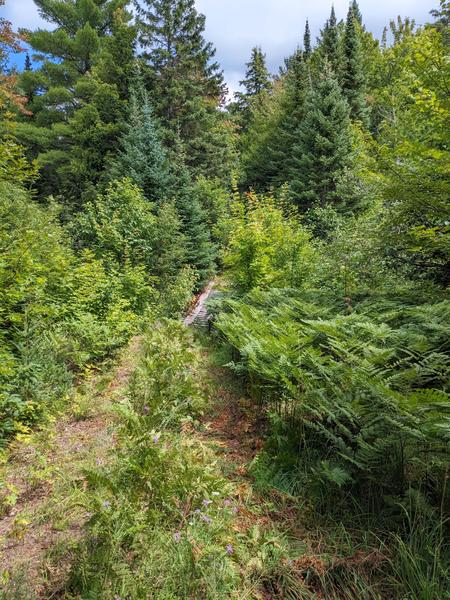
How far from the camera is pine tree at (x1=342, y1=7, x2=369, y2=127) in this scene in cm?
1950

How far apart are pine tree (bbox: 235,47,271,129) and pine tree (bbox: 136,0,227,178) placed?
14.7m

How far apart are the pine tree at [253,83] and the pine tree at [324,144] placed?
16648 millimetres

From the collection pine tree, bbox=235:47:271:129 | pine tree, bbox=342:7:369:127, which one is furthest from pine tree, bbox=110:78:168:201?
pine tree, bbox=235:47:271:129

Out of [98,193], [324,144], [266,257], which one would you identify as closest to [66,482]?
[266,257]

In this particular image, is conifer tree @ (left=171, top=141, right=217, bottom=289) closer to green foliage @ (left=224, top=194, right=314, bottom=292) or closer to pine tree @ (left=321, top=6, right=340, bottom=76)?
green foliage @ (left=224, top=194, right=314, bottom=292)

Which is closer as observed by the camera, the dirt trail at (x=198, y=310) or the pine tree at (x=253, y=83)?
the dirt trail at (x=198, y=310)

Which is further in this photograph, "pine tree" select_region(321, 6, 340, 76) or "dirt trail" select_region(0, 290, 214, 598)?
"pine tree" select_region(321, 6, 340, 76)

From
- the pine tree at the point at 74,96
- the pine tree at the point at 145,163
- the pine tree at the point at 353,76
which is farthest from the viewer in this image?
the pine tree at the point at 353,76

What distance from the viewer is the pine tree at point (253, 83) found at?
31703 mm

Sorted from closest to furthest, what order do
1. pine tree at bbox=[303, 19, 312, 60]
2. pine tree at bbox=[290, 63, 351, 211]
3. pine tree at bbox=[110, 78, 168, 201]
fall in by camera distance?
pine tree at bbox=[110, 78, 168, 201] < pine tree at bbox=[290, 63, 351, 211] < pine tree at bbox=[303, 19, 312, 60]

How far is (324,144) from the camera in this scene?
15586mm

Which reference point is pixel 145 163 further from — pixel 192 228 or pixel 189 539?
pixel 189 539

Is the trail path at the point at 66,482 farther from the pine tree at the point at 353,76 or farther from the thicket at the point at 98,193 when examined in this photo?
the pine tree at the point at 353,76

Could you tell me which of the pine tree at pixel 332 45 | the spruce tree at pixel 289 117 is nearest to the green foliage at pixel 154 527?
the spruce tree at pixel 289 117
